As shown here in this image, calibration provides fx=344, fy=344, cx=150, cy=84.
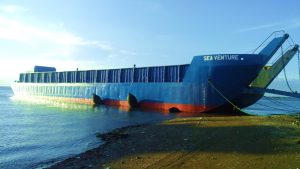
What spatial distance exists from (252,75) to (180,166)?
19.7 metres

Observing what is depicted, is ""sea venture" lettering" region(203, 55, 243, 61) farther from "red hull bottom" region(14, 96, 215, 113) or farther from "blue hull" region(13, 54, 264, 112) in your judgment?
"red hull bottom" region(14, 96, 215, 113)

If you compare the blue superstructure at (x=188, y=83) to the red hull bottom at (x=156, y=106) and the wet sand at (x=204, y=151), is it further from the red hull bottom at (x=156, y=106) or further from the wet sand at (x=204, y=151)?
the wet sand at (x=204, y=151)

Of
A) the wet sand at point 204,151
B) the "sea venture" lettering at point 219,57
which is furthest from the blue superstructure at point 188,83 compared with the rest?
the wet sand at point 204,151

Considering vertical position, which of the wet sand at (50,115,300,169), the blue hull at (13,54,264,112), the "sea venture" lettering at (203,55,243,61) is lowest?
A: the wet sand at (50,115,300,169)

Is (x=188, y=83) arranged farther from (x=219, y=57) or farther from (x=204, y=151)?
(x=204, y=151)

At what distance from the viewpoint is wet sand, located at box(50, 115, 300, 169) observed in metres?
9.43

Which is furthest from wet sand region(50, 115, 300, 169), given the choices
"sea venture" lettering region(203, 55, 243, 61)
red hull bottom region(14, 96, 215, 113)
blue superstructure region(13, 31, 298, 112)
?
red hull bottom region(14, 96, 215, 113)

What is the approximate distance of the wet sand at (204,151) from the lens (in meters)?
9.43

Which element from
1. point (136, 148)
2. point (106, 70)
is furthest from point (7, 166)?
point (106, 70)

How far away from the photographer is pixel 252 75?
89.9 feet

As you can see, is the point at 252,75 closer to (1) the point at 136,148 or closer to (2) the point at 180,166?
(1) the point at 136,148

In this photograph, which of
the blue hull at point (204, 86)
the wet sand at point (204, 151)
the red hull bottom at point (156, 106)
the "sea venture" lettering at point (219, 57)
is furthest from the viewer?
the red hull bottom at point (156, 106)

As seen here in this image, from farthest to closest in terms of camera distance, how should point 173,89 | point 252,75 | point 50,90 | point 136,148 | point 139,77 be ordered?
point 50,90
point 139,77
point 173,89
point 252,75
point 136,148

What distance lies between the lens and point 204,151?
1105cm
